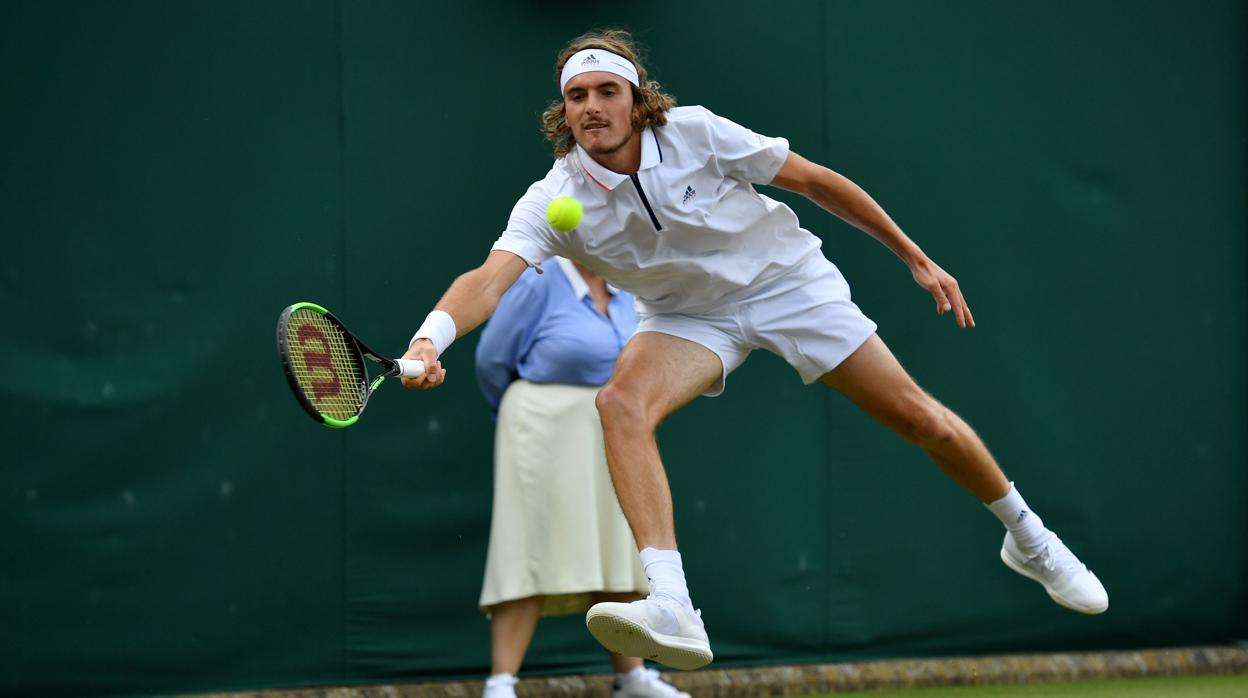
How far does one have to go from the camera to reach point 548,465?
5.00 meters

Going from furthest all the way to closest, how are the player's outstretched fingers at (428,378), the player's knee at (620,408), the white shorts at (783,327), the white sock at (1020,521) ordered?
A: 1. the white sock at (1020,521)
2. the white shorts at (783,327)
3. the player's knee at (620,408)
4. the player's outstretched fingers at (428,378)

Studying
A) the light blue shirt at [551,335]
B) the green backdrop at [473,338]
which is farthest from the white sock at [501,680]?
the light blue shirt at [551,335]

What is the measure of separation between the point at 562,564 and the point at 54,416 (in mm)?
1636

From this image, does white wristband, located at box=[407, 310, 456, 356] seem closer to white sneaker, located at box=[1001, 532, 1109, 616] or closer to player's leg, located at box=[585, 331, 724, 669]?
player's leg, located at box=[585, 331, 724, 669]

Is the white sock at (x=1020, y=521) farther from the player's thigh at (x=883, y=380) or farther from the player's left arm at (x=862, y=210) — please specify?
the player's left arm at (x=862, y=210)

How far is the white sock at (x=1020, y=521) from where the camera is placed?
4.69m

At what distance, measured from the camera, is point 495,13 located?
5.50 m

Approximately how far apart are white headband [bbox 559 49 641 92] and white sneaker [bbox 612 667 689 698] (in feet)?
6.33

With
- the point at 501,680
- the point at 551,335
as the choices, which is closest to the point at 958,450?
the point at 551,335

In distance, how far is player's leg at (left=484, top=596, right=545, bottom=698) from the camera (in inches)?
196

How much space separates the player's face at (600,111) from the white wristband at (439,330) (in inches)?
27.2

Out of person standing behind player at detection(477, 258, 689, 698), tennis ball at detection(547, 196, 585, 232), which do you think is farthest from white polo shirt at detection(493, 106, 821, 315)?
person standing behind player at detection(477, 258, 689, 698)

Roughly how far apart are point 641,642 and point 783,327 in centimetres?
100

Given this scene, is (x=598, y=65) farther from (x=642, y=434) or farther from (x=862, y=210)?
(x=642, y=434)
